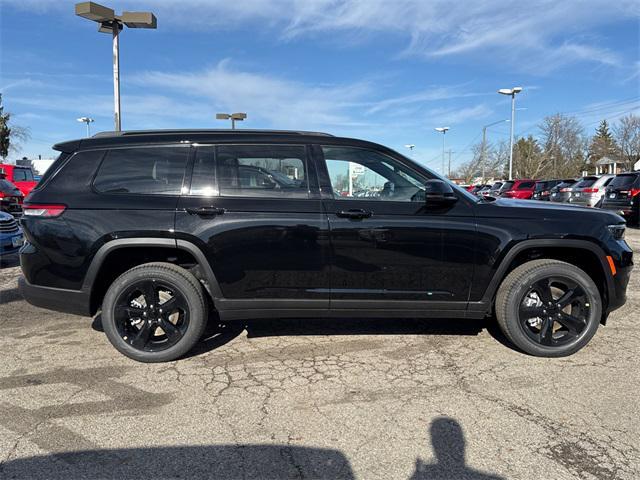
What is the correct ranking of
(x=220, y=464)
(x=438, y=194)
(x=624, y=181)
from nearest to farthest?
1. (x=220, y=464)
2. (x=438, y=194)
3. (x=624, y=181)

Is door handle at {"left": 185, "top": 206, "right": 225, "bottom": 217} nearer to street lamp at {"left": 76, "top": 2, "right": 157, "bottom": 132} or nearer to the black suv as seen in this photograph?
the black suv

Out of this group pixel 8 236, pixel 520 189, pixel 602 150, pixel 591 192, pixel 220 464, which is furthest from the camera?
pixel 602 150

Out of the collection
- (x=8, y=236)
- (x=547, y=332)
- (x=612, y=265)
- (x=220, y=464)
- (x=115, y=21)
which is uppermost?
(x=115, y=21)

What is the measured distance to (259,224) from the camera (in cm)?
368

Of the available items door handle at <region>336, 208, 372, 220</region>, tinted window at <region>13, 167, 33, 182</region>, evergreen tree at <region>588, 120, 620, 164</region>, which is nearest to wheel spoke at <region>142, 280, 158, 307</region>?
door handle at <region>336, 208, 372, 220</region>

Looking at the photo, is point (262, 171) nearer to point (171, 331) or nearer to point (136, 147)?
point (136, 147)

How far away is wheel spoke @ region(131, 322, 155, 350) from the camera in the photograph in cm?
382

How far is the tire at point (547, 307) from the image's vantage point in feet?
12.5

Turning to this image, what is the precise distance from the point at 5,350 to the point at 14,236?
4.17 metres

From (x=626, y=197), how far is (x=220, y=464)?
47.5ft

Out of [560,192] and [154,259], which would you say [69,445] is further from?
[560,192]

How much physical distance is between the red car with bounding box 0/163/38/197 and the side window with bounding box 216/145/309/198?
16.4m

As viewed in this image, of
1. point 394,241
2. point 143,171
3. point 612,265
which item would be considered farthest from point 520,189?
point 143,171

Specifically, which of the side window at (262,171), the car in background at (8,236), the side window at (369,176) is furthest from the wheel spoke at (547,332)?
the car in background at (8,236)
